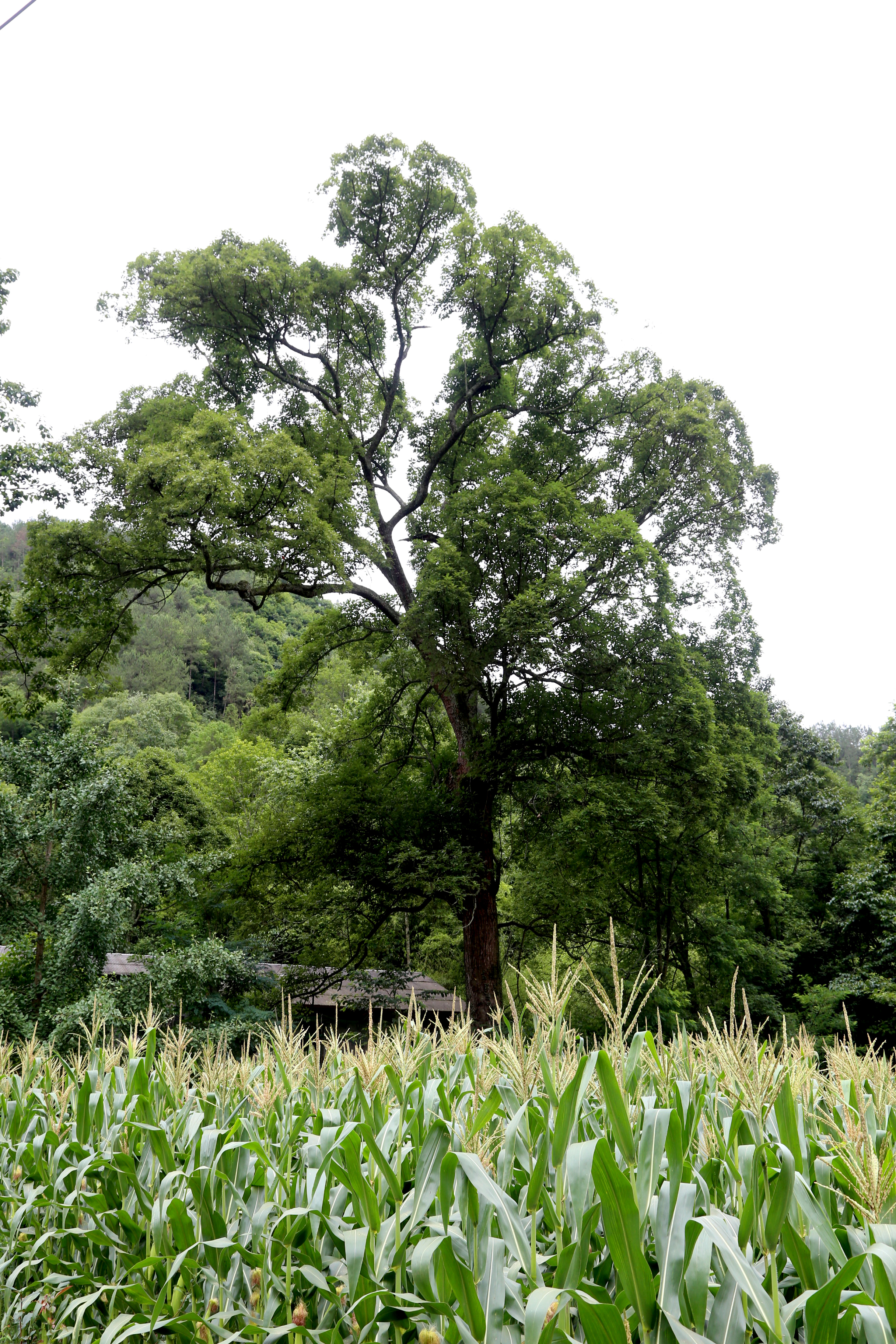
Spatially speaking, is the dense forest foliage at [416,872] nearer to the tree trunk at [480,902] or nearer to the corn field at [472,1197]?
the tree trunk at [480,902]

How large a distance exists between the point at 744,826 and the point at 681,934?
11.7ft

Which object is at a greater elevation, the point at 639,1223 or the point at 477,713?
the point at 477,713

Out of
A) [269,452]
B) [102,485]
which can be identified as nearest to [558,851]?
[269,452]

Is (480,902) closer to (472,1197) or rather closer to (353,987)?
(353,987)

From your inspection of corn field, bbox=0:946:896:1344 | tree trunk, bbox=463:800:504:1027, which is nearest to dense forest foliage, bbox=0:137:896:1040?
tree trunk, bbox=463:800:504:1027

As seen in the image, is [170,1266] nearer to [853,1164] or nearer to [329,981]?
[853,1164]

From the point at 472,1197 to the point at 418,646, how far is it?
412 inches

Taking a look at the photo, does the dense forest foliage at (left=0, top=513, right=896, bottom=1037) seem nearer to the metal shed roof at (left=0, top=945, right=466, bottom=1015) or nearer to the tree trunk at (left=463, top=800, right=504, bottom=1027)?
the metal shed roof at (left=0, top=945, right=466, bottom=1015)

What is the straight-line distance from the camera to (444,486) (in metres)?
15.5

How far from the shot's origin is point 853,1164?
1686 millimetres

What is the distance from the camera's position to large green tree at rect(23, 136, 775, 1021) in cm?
1163

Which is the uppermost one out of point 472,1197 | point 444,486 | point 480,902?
point 444,486

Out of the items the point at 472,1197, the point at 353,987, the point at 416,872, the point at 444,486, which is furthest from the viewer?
the point at 444,486

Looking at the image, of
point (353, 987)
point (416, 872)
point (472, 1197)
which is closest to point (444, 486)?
point (416, 872)
